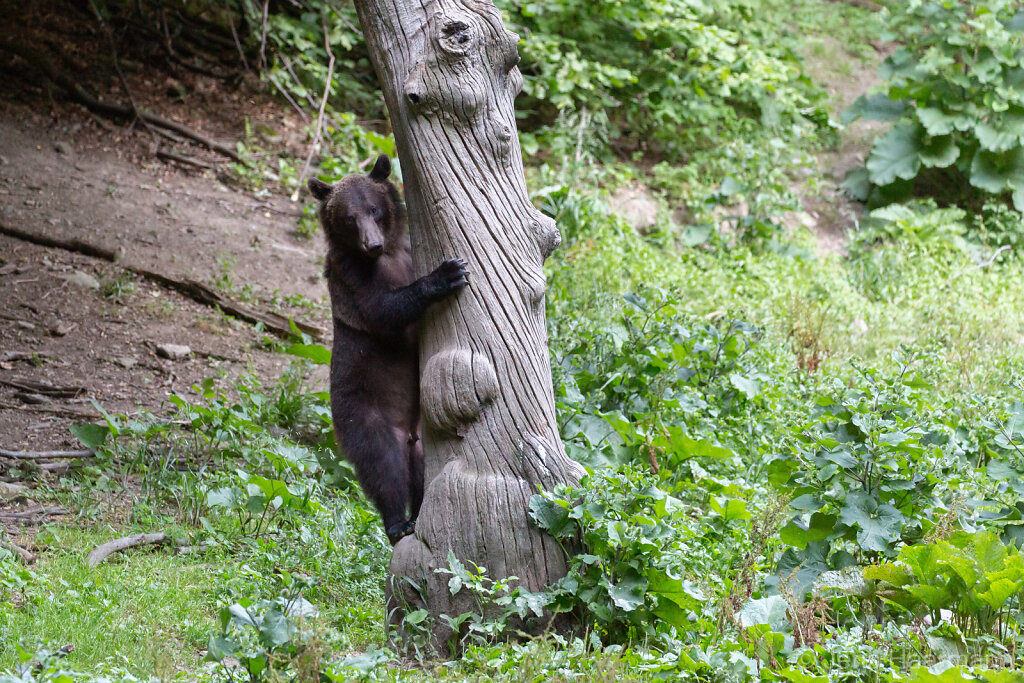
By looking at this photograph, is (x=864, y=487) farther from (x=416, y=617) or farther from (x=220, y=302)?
(x=220, y=302)

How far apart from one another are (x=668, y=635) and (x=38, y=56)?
955cm

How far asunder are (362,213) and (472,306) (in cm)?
131

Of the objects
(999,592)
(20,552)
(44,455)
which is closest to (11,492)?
(44,455)

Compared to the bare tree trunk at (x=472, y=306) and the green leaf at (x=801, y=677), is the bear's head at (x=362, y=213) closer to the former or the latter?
the bare tree trunk at (x=472, y=306)

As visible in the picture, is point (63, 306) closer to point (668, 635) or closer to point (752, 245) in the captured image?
point (668, 635)

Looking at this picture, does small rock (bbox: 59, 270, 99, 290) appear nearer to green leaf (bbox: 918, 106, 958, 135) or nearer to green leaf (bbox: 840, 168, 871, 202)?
green leaf (bbox: 840, 168, 871, 202)

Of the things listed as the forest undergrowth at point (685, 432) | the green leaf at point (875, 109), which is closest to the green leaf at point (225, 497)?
the forest undergrowth at point (685, 432)

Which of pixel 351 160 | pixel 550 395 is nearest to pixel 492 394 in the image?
pixel 550 395

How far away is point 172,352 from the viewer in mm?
7230

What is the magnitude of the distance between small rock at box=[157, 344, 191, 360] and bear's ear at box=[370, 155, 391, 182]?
274 cm

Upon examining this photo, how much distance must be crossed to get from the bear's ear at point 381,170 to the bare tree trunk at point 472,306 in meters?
0.96

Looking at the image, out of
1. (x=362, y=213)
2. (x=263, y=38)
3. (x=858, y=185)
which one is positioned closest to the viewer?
(x=362, y=213)

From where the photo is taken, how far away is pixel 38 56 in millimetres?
9977

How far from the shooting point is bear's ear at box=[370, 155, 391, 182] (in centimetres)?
545
